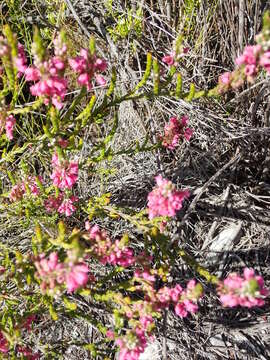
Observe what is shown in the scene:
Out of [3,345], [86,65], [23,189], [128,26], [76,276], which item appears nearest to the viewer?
[76,276]

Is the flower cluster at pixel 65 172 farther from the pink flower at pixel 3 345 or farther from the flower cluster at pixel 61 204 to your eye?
the pink flower at pixel 3 345

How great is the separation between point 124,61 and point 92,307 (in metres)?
1.78

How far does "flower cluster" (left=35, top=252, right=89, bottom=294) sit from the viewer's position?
1.57 meters

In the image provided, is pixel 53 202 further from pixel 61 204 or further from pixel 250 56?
pixel 250 56

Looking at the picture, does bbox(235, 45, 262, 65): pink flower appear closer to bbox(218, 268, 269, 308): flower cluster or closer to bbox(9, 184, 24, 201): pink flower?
bbox(218, 268, 269, 308): flower cluster

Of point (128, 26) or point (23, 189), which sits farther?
point (128, 26)

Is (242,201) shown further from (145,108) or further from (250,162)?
(145,108)

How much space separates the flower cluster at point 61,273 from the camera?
1570 mm

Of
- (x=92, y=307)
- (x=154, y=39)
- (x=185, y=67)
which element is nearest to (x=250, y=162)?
(x=185, y=67)

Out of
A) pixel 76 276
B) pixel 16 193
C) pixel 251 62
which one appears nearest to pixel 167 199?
pixel 76 276

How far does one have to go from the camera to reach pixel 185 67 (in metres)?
3.08

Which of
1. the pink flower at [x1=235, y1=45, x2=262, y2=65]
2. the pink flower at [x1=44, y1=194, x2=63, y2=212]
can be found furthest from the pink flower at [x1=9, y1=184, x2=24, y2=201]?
the pink flower at [x1=235, y1=45, x2=262, y2=65]

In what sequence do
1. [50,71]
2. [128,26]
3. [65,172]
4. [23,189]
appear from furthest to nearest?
[128,26] < [23,189] < [65,172] < [50,71]

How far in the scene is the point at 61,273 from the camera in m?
1.62
